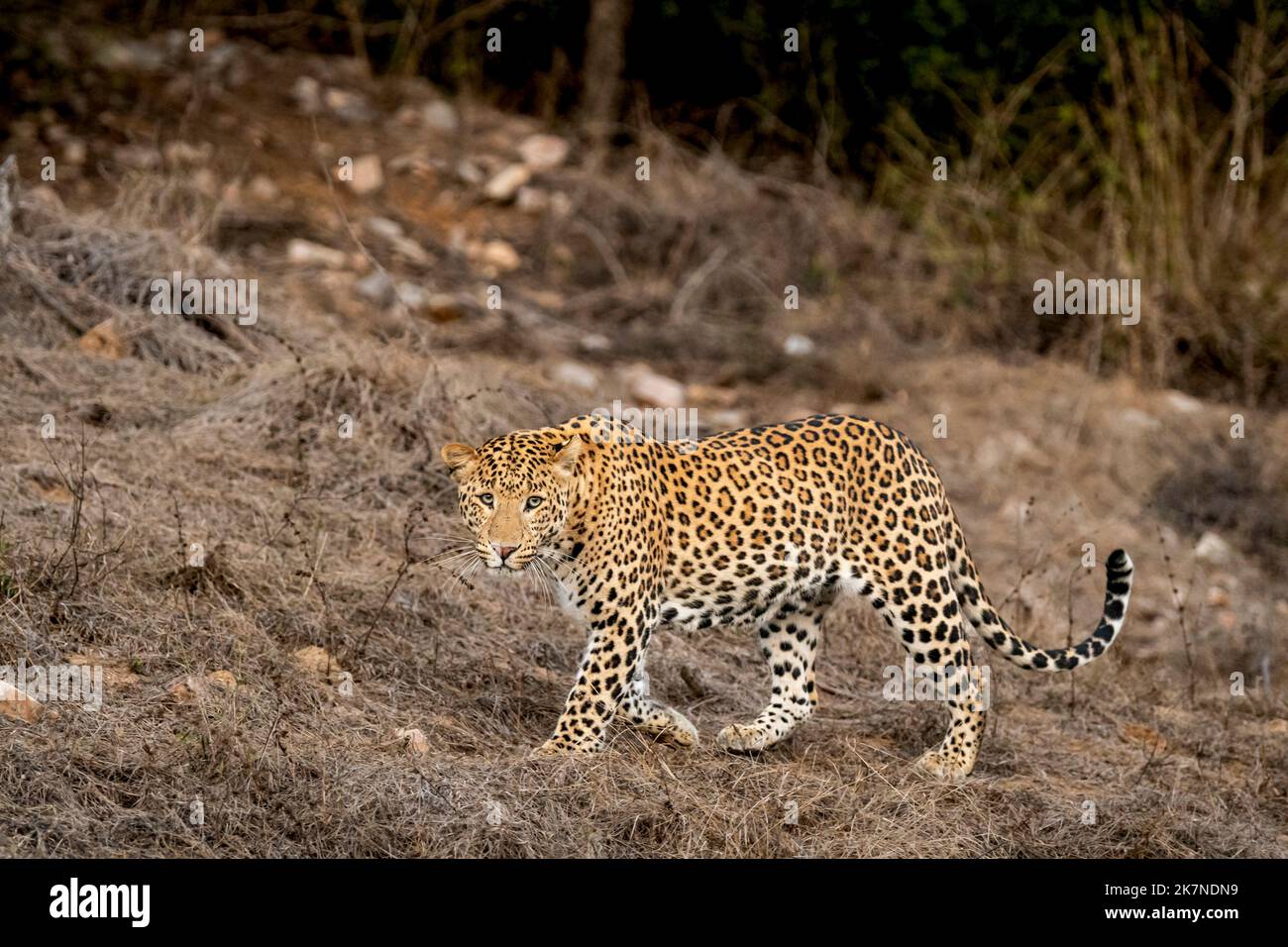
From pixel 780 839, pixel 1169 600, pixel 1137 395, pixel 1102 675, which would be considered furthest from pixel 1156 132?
pixel 780 839

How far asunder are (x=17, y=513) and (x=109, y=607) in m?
1.15

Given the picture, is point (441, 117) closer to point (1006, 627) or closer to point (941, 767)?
point (1006, 627)

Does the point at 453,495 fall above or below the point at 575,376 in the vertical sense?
below

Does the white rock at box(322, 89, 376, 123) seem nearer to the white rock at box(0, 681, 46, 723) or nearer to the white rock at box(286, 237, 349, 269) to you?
the white rock at box(286, 237, 349, 269)

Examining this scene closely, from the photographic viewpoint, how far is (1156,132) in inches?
562

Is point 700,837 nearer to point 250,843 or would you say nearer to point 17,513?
point 250,843

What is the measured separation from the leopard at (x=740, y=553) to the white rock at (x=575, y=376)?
16.5ft

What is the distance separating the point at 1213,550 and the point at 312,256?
22.2 feet

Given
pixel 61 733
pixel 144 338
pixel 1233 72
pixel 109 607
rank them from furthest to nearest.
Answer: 1. pixel 1233 72
2. pixel 144 338
3. pixel 109 607
4. pixel 61 733

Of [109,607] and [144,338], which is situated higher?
[144,338]

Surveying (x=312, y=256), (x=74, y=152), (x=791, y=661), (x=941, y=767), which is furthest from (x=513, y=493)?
(x=74, y=152)

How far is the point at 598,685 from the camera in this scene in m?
6.60

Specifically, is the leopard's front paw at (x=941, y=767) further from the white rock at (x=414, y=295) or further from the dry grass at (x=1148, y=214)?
the dry grass at (x=1148, y=214)
